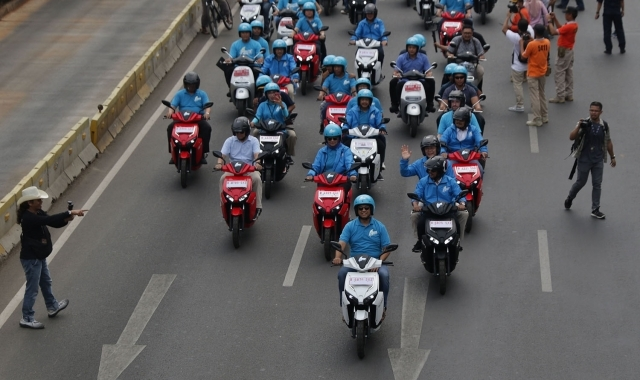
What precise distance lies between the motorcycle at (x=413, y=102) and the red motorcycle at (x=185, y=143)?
3984 mm

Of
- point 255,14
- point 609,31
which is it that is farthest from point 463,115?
point 255,14

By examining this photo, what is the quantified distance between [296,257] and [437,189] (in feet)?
8.09

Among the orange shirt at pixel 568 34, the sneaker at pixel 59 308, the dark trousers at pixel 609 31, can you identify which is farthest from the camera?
the dark trousers at pixel 609 31

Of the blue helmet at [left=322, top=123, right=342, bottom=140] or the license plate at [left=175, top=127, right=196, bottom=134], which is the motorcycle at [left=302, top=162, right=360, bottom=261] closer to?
the blue helmet at [left=322, top=123, right=342, bottom=140]

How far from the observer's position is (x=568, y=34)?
2502cm

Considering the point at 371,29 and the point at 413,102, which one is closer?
the point at 413,102

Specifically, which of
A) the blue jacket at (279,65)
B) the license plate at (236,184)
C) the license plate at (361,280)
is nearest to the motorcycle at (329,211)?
the license plate at (236,184)

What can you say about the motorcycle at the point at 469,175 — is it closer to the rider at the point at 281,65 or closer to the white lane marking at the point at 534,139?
the white lane marking at the point at 534,139

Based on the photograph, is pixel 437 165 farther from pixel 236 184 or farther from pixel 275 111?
pixel 275 111

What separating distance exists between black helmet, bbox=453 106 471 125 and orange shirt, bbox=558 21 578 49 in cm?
630

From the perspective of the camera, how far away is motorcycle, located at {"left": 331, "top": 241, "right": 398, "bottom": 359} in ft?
49.1

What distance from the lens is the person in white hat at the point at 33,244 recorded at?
1577 centimetres

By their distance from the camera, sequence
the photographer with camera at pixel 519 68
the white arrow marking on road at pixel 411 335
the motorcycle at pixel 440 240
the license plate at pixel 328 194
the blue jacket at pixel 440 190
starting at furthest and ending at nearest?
1. the photographer with camera at pixel 519 68
2. the license plate at pixel 328 194
3. the blue jacket at pixel 440 190
4. the motorcycle at pixel 440 240
5. the white arrow marking on road at pixel 411 335

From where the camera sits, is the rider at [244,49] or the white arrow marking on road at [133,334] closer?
the white arrow marking on road at [133,334]
